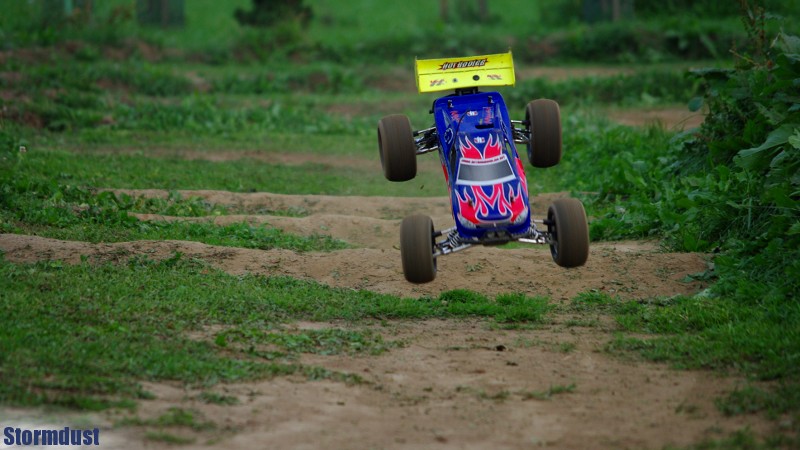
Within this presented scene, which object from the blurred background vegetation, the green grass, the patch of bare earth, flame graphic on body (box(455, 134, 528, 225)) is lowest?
the patch of bare earth

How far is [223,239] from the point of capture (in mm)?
9102

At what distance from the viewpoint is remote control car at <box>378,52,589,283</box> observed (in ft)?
23.2

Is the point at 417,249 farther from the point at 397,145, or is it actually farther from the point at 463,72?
the point at 463,72

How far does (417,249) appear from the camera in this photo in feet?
23.2

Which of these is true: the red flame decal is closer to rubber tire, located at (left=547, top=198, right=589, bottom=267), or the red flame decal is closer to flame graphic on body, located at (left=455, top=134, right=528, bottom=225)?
flame graphic on body, located at (left=455, top=134, right=528, bottom=225)

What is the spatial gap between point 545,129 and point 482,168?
3.64 feet

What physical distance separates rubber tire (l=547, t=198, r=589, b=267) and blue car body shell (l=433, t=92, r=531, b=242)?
232 millimetres

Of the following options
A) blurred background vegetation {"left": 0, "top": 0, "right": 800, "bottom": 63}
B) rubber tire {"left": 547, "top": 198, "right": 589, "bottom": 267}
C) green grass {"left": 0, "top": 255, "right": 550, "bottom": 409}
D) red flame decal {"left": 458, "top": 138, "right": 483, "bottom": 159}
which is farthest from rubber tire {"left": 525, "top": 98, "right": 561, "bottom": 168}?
blurred background vegetation {"left": 0, "top": 0, "right": 800, "bottom": 63}

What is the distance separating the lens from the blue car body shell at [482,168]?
23.3 feet

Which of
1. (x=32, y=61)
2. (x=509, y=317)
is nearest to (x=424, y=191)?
(x=509, y=317)

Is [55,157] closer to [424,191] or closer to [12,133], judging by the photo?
[12,133]

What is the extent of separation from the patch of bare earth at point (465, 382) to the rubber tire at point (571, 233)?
1.55 ft

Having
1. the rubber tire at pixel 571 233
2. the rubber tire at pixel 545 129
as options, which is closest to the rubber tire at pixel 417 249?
the rubber tire at pixel 571 233

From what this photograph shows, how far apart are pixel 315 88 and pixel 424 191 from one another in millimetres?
7532
